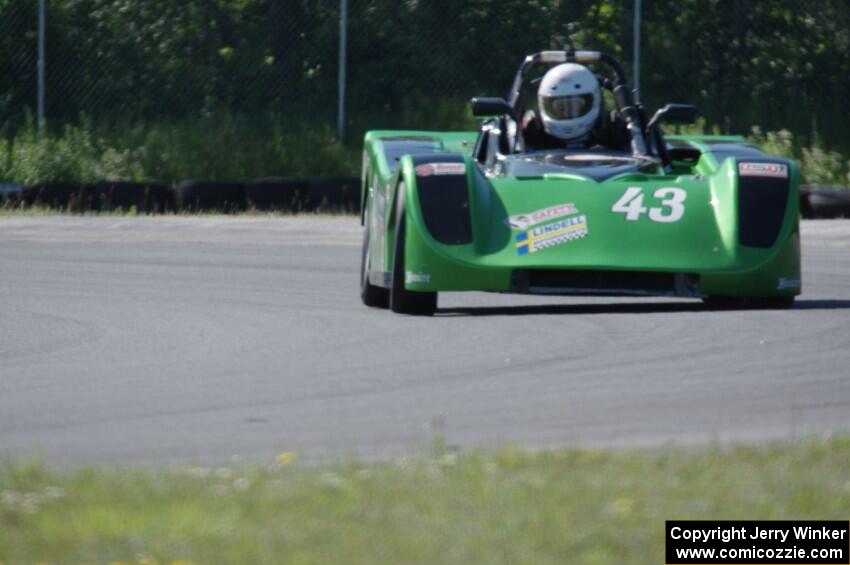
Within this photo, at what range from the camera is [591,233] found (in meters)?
8.82

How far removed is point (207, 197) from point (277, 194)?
0.63 m

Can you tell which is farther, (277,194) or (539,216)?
(277,194)

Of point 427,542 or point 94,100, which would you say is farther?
point 94,100

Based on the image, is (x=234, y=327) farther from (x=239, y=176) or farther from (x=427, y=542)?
(x=239, y=176)

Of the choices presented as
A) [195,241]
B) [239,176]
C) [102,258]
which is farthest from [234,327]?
[239,176]

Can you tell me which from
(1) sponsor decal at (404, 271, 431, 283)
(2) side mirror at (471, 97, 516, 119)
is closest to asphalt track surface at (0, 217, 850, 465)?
(1) sponsor decal at (404, 271, 431, 283)

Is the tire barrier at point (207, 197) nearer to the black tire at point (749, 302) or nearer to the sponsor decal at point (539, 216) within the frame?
the black tire at point (749, 302)

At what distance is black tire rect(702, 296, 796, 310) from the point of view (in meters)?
9.24

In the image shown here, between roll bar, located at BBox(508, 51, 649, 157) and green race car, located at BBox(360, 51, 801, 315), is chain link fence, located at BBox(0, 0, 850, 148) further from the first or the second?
green race car, located at BBox(360, 51, 801, 315)

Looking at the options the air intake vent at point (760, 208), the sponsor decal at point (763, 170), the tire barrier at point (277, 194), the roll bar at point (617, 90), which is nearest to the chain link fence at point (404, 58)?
the tire barrier at point (277, 194)

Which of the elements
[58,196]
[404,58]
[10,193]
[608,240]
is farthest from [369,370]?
[404,58]

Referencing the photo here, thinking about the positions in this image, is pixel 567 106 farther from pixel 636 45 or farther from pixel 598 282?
pixel 636 45

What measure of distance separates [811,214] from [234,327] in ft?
27.1

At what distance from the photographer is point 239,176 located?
1928cm
